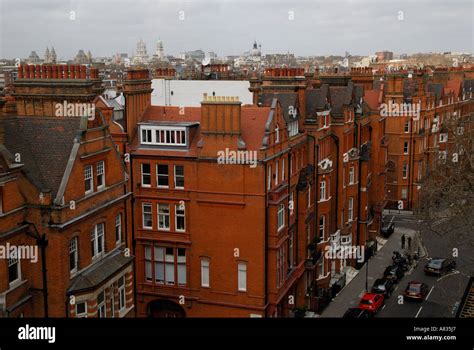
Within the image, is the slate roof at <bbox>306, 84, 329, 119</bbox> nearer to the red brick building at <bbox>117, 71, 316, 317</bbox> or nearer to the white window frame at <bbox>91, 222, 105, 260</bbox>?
the red brick building at <bbox>117, 71, 316, 317</bbox>

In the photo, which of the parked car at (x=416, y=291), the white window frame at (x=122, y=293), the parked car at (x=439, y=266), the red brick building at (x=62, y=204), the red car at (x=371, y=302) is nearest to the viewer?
the red brick building at (x=62, y=204)

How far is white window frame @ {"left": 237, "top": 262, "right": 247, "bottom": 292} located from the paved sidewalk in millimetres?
9887

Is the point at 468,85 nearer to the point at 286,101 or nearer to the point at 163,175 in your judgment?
the point at 286,101

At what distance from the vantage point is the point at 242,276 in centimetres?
3153

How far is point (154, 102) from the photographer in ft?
144

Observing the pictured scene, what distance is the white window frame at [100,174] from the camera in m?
23.7

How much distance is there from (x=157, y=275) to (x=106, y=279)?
10.9 meters

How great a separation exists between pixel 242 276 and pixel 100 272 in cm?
1084

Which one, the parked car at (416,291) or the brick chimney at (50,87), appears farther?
the parked car at (416,291)

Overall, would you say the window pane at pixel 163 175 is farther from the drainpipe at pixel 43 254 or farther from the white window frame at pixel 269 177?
the drainpipe at pixel 43 254

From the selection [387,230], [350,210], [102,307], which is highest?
[102,307]

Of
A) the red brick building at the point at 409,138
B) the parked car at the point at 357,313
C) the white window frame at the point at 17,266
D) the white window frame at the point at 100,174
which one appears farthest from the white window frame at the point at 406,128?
the white window frame at the point at 17,266

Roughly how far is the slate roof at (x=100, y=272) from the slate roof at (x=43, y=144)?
139 inches

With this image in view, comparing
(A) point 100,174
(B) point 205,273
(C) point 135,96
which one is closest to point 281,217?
(B) point 205,273
